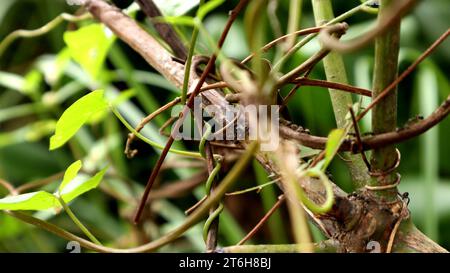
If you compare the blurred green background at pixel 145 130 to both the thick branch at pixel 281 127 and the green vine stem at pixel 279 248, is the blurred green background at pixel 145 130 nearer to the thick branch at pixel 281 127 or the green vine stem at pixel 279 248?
the thick branch at pixel 281 127

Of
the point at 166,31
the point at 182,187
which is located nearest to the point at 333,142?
the point at 166,31

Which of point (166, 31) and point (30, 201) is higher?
point (166, 31)

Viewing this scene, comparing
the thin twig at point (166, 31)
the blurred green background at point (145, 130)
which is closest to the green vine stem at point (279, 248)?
the thin twig at point (166, 31)

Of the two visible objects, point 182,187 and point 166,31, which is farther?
point 182,187

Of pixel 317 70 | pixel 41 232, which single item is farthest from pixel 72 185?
pixel 41 232

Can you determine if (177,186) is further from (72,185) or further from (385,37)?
(385,37)

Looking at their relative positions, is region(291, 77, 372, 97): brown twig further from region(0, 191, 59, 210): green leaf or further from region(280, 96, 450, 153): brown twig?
region(0, 191, 59, 210): green leaf

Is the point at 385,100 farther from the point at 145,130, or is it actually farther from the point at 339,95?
the point at 145,130
